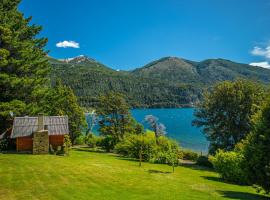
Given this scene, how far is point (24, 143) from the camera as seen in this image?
95.1 ft

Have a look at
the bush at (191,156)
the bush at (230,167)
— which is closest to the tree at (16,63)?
the bush at (230,167)

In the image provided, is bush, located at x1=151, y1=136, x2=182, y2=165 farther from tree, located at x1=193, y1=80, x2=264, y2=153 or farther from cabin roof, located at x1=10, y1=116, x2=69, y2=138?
cabin roof, located at x1=10, y1=116, x2=69, y2=138

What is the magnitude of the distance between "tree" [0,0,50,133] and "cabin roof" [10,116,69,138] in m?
1.75

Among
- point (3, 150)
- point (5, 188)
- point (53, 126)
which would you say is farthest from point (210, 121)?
point (5, 188)

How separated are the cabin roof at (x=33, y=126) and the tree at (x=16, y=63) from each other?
175 cm

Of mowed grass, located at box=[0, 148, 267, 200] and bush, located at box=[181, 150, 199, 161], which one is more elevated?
mowed grass, located at box=[0, 148, 267, 200]

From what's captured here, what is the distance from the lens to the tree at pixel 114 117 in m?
43.6

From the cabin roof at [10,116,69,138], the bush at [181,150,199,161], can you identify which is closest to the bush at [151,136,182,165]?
the bush at [181,150,199,161]

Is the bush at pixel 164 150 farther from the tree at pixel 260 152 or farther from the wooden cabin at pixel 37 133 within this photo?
the tree at pixel 260 152

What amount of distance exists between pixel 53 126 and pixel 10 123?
19.4 ft

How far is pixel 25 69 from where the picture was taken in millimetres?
33312

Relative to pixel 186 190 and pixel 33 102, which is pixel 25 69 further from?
pixel 186 190

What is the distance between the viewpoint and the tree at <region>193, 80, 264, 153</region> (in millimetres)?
35875

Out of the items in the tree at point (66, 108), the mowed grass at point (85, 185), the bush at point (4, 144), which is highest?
the tree at point (66, 108)
